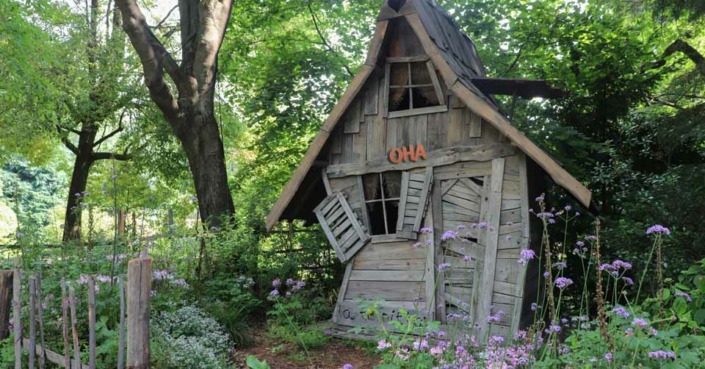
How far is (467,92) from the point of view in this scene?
7059 millimetres

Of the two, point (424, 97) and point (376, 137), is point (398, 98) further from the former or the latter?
point (376, 137)

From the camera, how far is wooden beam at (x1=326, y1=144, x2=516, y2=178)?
24.1ft

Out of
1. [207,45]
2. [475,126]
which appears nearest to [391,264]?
[475,126]

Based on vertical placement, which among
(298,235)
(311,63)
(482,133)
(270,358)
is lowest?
(270,358)

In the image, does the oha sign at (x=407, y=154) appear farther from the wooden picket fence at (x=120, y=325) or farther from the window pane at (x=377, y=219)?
the wooden picket fence at (x=120, y=325)

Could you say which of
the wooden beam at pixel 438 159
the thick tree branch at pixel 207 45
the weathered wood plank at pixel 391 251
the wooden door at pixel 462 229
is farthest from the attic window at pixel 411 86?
the thick tree branch at pixel 207 45

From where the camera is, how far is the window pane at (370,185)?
8.42 metres

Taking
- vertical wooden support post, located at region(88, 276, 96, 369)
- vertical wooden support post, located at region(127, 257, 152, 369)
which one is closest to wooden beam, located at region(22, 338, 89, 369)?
vertical wooden support post, located at region(88, 276, 96, 369)

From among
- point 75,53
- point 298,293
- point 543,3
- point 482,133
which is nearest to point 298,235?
point 298,293

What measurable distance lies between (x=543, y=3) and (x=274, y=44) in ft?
22.5

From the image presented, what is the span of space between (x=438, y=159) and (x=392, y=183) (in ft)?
3.18

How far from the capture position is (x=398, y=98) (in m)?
8.31

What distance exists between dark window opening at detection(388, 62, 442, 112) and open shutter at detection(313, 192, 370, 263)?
1733 mm

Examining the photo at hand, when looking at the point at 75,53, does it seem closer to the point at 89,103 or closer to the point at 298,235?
the point at 89,103
